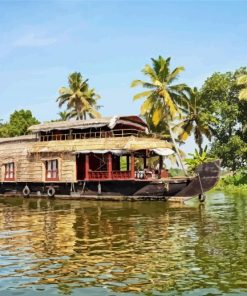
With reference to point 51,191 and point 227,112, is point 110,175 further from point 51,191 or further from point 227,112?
point 227,112

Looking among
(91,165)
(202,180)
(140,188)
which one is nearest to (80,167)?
(91,165)

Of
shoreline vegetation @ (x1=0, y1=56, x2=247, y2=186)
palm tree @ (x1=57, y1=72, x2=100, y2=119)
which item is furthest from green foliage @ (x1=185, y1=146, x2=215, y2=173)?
palm tree @ (x1=57, y1=72, x2=100, y2=119)

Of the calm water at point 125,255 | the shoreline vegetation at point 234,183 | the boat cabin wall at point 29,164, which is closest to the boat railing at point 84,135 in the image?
the boat cabin wall at point 29,164

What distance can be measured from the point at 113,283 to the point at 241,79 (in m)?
29.7

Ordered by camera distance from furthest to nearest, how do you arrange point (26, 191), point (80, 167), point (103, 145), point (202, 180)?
point (80, 167), point (26, 191), point (103, 145), point (202, 180)

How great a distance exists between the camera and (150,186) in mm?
24484

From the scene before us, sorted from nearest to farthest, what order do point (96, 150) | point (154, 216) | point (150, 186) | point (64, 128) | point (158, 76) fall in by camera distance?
point (154, 216) < point (150, 186) < point (96, 150) < point (64, 128) < point (158, 76)

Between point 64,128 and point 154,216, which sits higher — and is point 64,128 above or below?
above

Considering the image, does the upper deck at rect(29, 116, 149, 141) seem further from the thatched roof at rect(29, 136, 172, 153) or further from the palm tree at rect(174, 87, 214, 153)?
the palm tree at rect(174, 87, 214, 153)

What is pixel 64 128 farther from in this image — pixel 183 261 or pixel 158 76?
pixel 183 261

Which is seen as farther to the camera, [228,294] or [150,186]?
[150,186]

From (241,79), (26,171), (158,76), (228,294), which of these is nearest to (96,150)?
(26,171)

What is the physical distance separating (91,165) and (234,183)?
1574cm

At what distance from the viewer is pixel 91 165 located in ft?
97.9
